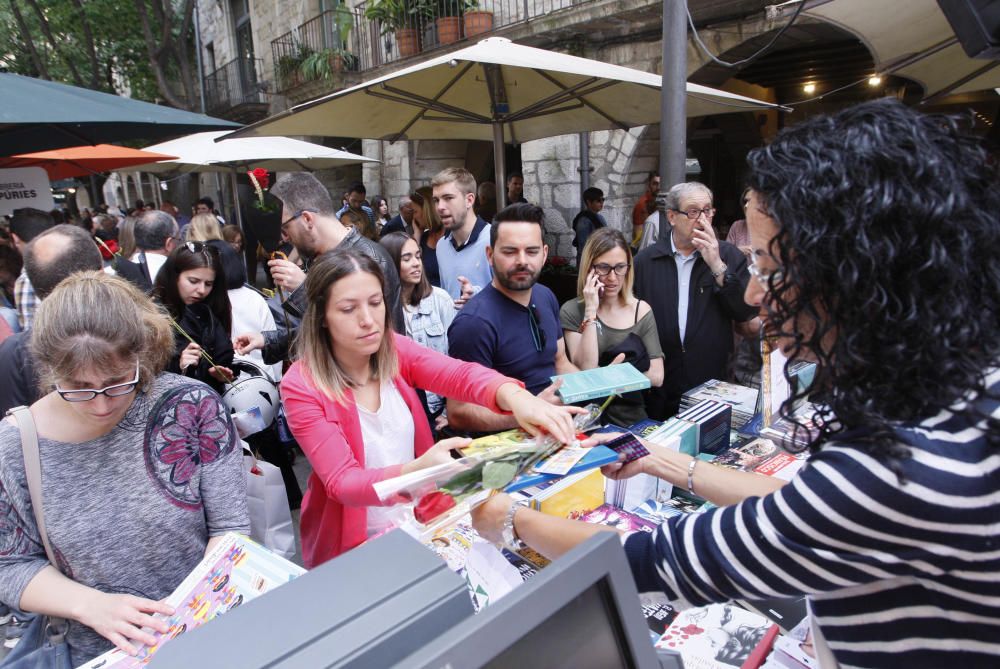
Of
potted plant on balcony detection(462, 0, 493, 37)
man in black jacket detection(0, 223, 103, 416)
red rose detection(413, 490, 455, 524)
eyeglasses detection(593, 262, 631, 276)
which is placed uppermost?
potted plant on balcony detection(462, 0, 493, 37)

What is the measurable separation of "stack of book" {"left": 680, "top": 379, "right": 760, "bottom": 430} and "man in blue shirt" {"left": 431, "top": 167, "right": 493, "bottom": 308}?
6.53 ft

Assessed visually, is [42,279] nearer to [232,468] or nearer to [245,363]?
[245,363]

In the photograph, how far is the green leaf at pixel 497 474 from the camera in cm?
117

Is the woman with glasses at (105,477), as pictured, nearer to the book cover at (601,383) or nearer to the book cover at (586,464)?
the book cover at (586,464)

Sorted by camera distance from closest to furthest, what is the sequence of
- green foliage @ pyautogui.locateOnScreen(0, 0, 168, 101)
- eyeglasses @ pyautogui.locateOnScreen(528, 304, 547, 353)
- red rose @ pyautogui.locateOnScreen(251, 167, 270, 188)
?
eyeglasses @ pyautogui.locateOnScreen(528, 304, 547, 353), red rose @ pyautogui.locateOnScreen(251, 167, 270, 188), green foliage @ pyautogui.locateOnScreen(0, 0, 168, 101)

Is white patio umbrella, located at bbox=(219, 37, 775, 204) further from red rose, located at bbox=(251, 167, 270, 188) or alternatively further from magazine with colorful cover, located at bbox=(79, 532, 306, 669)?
magazine with colorful cover, located at bbox=(79, 532, 306, 669)

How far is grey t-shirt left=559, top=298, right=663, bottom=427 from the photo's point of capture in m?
2.80

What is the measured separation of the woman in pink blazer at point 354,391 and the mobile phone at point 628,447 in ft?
1.00

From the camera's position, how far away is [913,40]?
139 inches

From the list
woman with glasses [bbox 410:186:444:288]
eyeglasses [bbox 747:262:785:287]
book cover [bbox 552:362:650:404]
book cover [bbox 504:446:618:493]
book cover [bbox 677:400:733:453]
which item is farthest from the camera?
woman with glasses [bbox 410:186:444:288]

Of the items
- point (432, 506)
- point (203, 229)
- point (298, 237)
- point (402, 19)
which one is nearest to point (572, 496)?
point (432, 506)

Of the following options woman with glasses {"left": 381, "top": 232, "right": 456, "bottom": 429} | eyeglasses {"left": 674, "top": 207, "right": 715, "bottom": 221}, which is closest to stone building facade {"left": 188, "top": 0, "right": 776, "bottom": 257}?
eyeglasses {"left": 674, "top": 207, "right": 715, "bottom": 221}

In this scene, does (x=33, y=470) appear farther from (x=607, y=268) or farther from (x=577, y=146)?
(x=577, y=146)

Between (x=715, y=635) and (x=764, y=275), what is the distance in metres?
0.93
